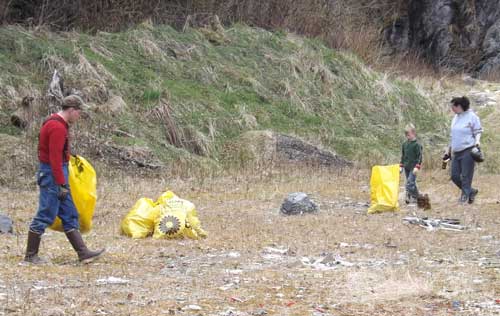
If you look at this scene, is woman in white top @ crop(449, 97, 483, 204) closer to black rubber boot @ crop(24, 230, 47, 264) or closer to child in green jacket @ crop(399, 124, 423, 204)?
child in green jacket @ crop(399, 124, 423, 204)

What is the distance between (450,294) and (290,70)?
1547 centimetres

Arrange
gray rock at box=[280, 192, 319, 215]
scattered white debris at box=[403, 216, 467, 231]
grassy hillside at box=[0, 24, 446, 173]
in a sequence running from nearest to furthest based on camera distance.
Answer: scattered white debris at box=[403, 216, 467, 231] < gray rock at box=[280, 192, 319, 215] < grassy hillside at box=[0, 24, 446, 173]

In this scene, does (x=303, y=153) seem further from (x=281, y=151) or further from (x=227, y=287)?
(x=227, y=287)

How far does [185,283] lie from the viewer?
6.29 m

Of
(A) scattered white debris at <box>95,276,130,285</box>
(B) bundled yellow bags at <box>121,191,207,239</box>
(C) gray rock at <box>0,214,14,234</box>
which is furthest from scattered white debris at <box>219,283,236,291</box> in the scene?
(C) gray rock at <box>0,214,14,234</box>

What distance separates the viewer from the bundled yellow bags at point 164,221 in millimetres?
8352

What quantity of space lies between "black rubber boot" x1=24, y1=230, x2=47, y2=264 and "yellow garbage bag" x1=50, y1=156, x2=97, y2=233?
25cm

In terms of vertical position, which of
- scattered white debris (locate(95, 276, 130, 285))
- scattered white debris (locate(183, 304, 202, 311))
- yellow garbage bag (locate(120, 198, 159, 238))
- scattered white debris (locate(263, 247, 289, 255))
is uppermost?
yellow garbage bag (locate(120, 198, 159, 238))

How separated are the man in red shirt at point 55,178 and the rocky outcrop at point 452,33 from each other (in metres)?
26.2

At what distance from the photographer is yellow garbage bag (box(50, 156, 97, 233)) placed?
279 inches

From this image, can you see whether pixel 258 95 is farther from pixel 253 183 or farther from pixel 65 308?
pixel 65 308

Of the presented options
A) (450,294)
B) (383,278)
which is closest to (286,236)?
(383,278)

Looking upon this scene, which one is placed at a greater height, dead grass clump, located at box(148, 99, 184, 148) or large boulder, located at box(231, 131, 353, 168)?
dead grass clump, located at box(148, 99, 184, 148)

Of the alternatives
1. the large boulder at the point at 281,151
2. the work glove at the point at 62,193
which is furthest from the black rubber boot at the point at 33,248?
the large boulder at the point at 281,151
